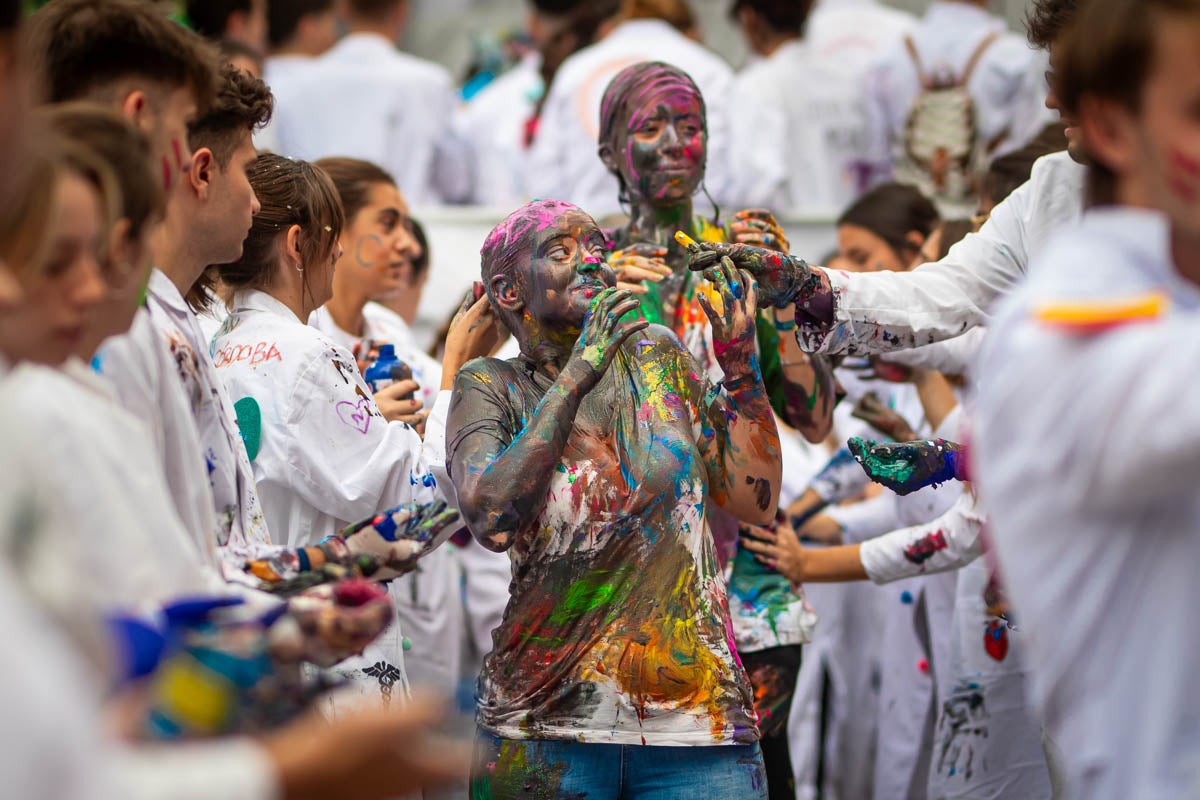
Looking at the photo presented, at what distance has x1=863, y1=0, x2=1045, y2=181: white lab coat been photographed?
8.04m

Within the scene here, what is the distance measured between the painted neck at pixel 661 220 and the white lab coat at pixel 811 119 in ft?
13.3

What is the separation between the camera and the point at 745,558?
13.3 ft

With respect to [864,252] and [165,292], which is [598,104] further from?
[165,292]

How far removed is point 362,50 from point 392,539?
21.2 ft

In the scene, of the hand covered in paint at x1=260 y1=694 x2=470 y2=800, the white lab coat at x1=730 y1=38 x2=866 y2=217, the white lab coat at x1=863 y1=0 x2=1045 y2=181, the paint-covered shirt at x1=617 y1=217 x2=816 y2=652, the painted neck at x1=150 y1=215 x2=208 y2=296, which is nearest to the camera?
the hand covered in paint at x1=260 y1=694 x2=470 y2=800

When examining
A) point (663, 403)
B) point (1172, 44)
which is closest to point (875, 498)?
point (663, 403)

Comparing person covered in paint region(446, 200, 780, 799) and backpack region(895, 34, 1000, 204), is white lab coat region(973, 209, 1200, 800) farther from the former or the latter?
backpack region(895, 34, 1000, 204)

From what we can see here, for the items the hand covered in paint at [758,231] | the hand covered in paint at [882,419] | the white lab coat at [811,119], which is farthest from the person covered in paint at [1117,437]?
the white lab coat at [811,119]

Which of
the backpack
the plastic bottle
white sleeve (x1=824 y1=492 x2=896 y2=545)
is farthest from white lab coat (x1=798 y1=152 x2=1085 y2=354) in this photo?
the backpack

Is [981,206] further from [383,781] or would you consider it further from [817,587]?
[383,781]

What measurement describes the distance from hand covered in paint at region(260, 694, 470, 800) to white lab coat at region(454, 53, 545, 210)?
6893 mm

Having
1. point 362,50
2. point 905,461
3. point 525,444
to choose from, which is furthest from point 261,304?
point 362,50

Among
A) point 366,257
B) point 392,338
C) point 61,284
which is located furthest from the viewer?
point 392,338

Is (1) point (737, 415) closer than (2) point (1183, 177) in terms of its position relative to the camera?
No
